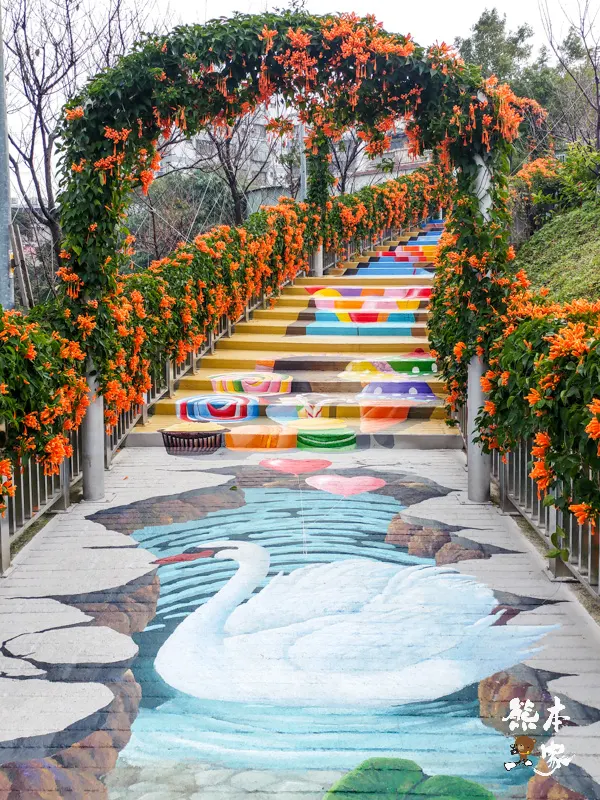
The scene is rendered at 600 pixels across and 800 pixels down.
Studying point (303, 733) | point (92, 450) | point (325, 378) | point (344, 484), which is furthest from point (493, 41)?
point (303, 733)

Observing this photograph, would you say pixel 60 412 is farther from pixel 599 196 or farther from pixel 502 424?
pixel 599 196

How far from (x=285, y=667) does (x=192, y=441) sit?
4.19 metres

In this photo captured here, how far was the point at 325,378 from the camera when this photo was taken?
9273 mm

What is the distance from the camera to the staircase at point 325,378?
7.66 meters

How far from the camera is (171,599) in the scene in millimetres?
4219

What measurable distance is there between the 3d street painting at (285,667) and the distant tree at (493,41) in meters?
23.5

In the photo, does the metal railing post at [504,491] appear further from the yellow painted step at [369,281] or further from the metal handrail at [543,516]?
the yellow painted step at [369,281]

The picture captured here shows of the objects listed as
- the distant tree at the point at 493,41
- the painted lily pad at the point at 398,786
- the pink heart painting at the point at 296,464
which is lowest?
the painted lily pad at the point at 398,786

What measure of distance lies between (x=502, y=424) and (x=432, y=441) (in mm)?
2717

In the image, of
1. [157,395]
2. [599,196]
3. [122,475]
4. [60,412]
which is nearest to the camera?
[60,412]

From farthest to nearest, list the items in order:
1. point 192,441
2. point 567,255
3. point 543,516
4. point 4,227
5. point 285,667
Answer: point 567,255 < point 192,441 < point 4,227 < point 543,516 < point 285,667

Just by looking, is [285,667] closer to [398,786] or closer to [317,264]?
[398,786]

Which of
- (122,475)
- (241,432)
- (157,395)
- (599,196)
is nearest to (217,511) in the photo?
(122,475)

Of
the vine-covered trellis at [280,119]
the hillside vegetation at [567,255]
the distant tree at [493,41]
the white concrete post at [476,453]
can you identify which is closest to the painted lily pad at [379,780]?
the white concrete post at [476,453]
